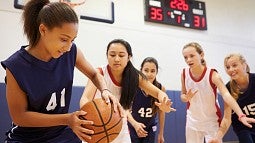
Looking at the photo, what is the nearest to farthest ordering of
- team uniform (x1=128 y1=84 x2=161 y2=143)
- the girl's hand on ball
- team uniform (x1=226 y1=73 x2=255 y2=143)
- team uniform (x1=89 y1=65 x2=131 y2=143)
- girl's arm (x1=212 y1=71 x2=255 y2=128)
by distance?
the girl's hand on ball → team uniform (x1=89 y1=65 x2=131 y2=143) → girl's arm (x1=212 y1=71 x2=255 y2=128) → team uniform (x1=226 y1=73 x2=255 y2=143) → team uniform (x1=128 y1=84 x2=161 y2=143)

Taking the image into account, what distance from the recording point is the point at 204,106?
312cm

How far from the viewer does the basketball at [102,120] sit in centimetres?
140

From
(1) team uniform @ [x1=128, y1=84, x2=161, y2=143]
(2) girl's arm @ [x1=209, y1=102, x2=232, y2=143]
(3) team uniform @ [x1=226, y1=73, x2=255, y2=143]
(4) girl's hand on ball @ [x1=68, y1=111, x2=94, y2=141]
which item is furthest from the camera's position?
(1) team uniform @ [x1=128, y1=84, x2=161, y2=143]

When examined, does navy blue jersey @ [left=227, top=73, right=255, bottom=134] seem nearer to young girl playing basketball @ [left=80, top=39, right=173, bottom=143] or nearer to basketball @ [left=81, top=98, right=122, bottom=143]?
young girl playing basketball @ [left=80, top=39, right=173, bottom=143]

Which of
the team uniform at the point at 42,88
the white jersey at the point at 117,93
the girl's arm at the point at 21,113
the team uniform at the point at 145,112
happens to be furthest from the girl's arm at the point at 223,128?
the girl's arm at the point at 21,113

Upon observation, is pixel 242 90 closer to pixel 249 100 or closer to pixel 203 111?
pixel 249 100

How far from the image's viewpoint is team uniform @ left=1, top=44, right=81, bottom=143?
1324 mm

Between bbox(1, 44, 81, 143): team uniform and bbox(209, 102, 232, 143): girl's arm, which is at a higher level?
bbox(1, 44, 81, 143): team uniform

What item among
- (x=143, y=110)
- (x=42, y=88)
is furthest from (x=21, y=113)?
(x=143, y=110)

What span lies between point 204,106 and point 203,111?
2.2 inches

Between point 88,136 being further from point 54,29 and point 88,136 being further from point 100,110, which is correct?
point 54,29

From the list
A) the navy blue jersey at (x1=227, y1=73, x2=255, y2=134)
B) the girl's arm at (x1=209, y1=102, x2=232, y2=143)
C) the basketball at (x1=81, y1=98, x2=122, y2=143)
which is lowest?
the girl's arm at (x1=209, y1=102, x2=232, y2=143)

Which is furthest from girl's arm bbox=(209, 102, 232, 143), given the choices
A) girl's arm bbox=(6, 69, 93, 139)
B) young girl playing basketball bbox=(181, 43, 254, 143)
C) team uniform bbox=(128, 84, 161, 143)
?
girl's arm bbox=(6, 69, 93, 139)

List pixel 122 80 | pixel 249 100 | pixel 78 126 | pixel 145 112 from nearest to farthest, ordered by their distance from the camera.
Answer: pixel 78 126 < pixel 122 80 < pixel 249 100 < pixel 145 112
